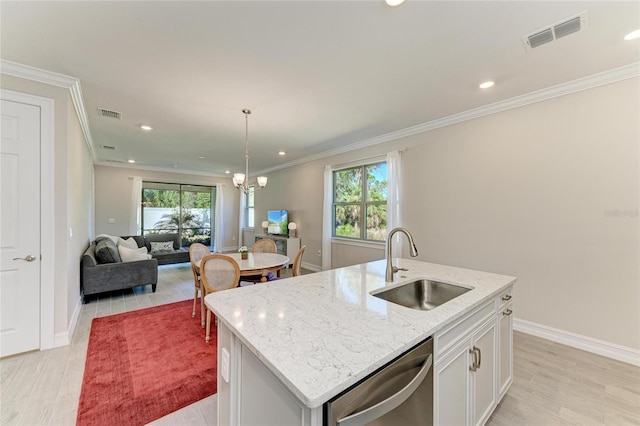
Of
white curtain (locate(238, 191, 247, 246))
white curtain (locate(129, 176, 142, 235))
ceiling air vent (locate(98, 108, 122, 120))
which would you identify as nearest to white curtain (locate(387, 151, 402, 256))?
ceiling air vent (locate(98, 108, 122, 120))

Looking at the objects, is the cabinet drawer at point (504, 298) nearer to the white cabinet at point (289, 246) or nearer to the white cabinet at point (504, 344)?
the white cabinet at point (504, 344)

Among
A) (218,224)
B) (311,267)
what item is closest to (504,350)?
(311,267)

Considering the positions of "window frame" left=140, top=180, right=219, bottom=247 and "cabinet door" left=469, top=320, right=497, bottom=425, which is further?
"window frame" left=140, top=180, right=219, bottom=247

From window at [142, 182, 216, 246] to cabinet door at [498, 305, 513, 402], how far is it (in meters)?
8.24

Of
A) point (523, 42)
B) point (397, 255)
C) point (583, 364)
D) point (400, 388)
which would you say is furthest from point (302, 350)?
point (397, 255)

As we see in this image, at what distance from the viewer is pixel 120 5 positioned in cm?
168

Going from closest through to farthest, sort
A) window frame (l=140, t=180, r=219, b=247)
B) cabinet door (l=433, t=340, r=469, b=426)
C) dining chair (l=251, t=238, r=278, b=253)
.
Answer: cabinet door (l=433, t=340, r=469, b=426)
dining chair (l=251, t=238, r=278, b=253)
window frame (l=140, t=180, r=219, b=247)

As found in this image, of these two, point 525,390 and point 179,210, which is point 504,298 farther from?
point 179,210

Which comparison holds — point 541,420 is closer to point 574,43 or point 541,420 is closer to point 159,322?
point 574,43

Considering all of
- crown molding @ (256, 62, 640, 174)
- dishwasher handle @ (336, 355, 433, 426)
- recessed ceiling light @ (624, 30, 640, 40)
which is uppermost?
recessed ceiling light @ (624, 30, 640, 40)

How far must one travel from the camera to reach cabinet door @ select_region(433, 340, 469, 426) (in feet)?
3.79

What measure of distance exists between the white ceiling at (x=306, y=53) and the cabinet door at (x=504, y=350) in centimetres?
209

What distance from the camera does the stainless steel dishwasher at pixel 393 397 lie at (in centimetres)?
78

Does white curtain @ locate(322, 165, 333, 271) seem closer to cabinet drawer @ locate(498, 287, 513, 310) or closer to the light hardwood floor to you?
the light hardwood floor
